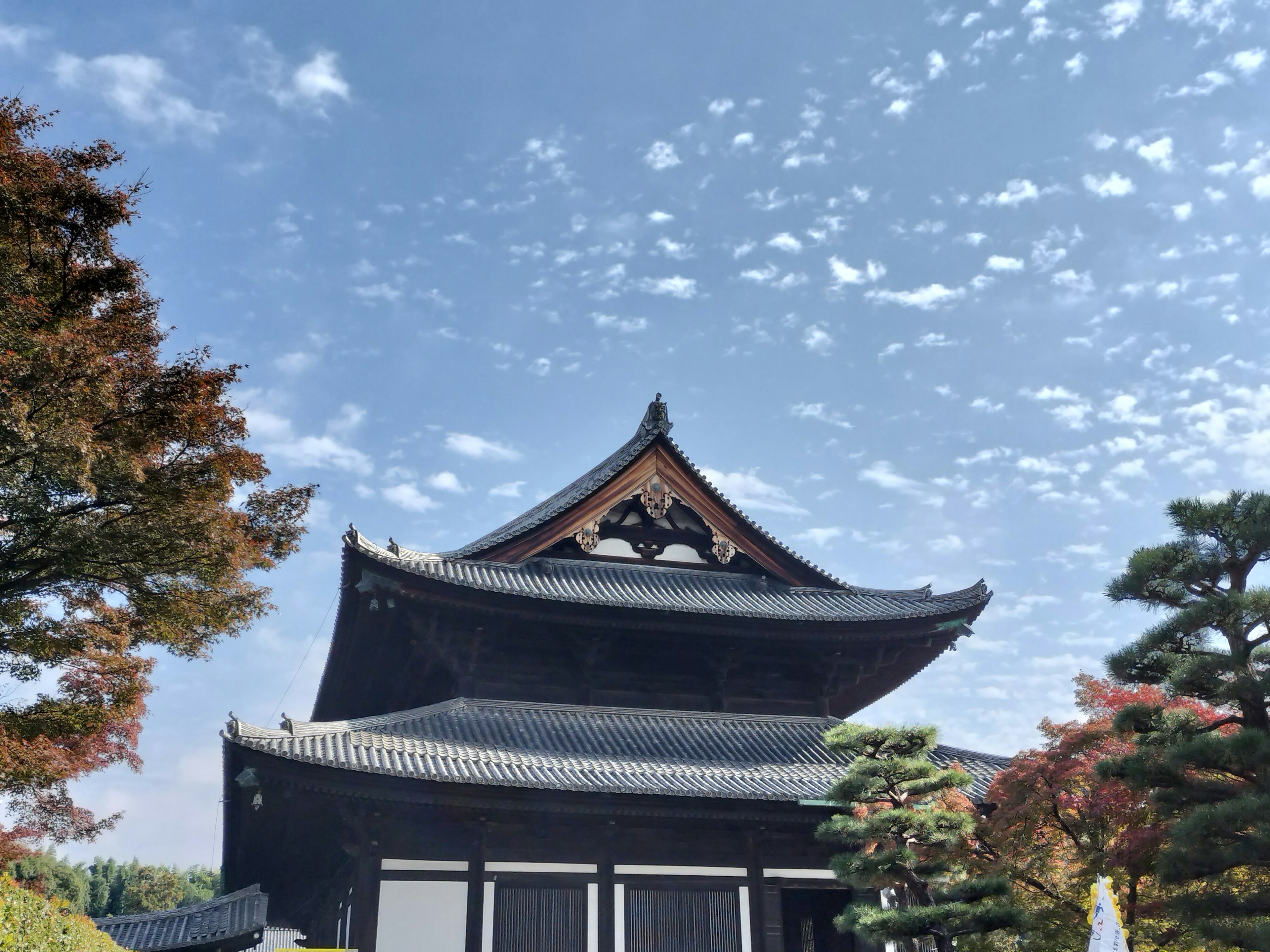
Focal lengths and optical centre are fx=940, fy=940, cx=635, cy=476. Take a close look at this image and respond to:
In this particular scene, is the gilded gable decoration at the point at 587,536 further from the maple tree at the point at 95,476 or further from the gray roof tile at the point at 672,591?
the maple tree at the point at 95,476

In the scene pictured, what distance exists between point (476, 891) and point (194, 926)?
7261 millimetres

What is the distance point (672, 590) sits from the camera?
18.7 metres

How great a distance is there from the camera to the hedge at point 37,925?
711cm

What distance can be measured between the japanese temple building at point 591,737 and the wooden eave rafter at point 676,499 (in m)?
0.05

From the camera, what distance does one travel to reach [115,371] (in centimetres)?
1165

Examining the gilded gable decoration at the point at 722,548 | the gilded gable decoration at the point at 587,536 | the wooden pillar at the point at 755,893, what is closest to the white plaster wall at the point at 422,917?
the wooden pillar at the point at 755,893

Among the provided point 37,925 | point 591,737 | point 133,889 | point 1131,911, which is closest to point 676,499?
point 591,737

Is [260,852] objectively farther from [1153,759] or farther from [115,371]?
[1153,759]

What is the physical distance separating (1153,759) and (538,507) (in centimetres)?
1672

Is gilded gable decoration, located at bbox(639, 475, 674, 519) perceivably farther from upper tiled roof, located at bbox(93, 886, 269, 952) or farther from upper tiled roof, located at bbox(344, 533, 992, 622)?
upper tiled roof, located at bbox(93, 886, 269, 952)

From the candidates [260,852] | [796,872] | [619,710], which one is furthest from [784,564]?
[260,852]

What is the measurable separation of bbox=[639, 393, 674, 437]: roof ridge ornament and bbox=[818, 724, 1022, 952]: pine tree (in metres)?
8.59

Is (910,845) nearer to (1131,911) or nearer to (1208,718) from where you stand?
(1131,911)

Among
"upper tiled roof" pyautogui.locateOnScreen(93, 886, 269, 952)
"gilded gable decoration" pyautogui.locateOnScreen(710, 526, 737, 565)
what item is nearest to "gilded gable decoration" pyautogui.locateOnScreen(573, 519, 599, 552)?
"gilded gable decoration" pyautogui.locateOnScreen(710, 526, 737, 565)
